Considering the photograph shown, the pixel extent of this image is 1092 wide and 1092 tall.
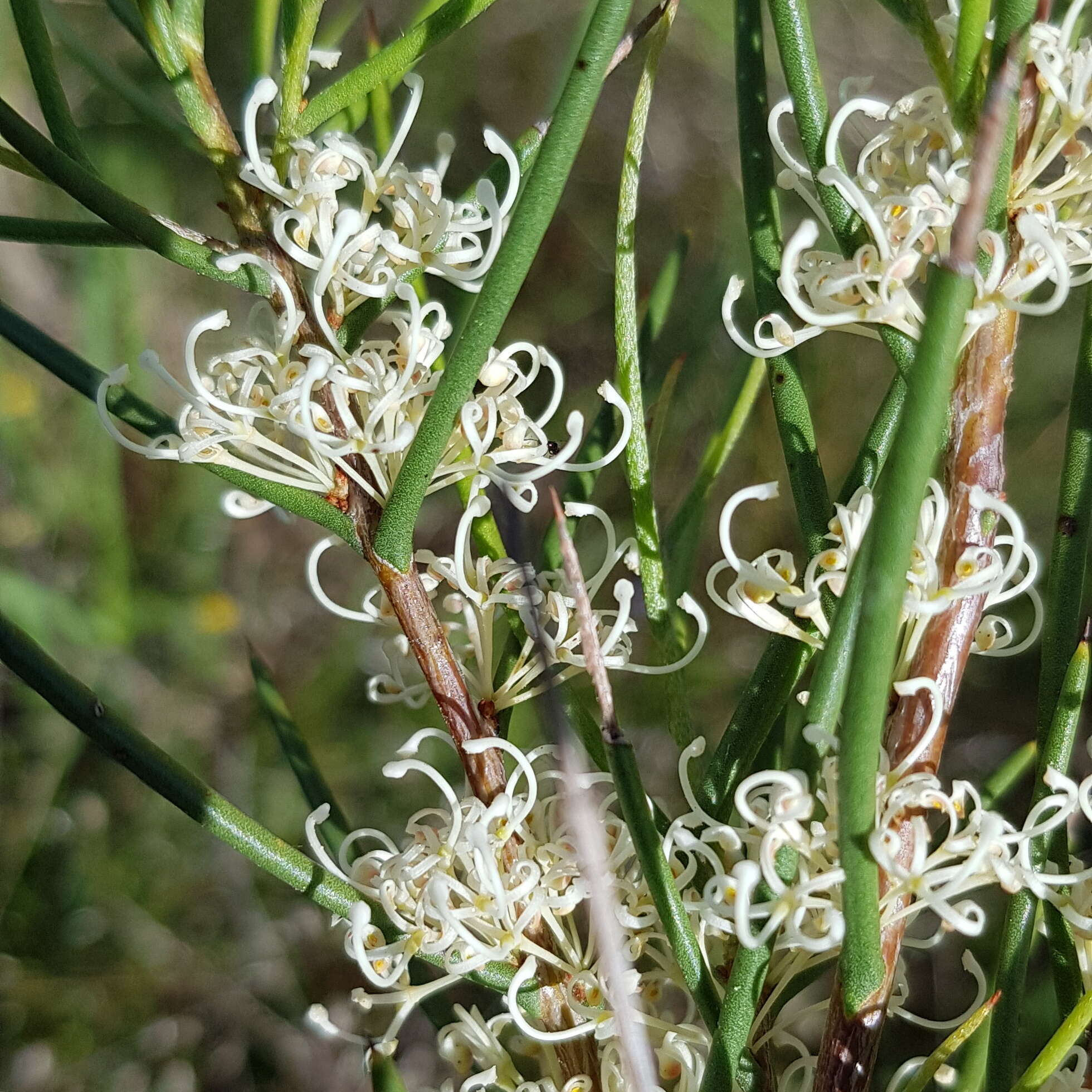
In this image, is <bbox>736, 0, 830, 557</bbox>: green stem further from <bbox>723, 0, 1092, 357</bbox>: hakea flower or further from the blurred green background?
the blurred green background

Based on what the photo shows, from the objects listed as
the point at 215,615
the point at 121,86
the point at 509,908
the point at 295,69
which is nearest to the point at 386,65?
the point at 295,69

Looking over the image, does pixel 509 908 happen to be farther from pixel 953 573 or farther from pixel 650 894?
pixel 953 573

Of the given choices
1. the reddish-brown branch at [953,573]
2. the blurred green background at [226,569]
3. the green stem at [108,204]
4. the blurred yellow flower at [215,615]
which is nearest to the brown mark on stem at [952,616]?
the reddish-brown branch at [953,573]

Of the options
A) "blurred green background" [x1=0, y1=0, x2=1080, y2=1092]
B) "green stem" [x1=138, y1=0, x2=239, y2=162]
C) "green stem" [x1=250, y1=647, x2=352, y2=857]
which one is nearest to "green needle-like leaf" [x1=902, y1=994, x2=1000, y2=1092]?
"green stem" [x1=250, y1=647, x2=352, y2=857]

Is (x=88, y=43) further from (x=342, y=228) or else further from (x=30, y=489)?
(x=342, y=228)

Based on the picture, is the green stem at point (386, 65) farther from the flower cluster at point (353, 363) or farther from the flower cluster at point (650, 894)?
the flower cluster at point (650, 894)
